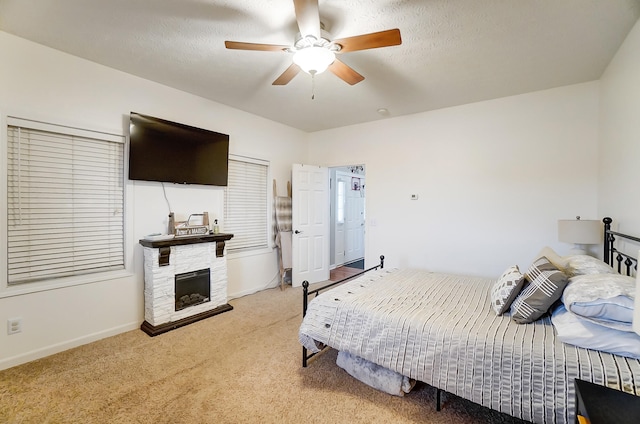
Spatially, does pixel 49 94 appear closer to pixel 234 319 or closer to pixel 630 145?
pixel 234 319

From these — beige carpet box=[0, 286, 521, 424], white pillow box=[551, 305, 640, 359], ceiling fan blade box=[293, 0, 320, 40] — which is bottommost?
beige carpet box=[0, 286, 521, 424]

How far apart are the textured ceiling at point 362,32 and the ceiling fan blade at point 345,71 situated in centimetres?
26

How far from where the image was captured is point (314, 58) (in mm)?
1975

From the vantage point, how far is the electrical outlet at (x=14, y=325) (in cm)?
228

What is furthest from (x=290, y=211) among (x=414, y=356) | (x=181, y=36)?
(x=414, y=356)

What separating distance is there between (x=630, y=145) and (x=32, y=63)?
16.3 ft

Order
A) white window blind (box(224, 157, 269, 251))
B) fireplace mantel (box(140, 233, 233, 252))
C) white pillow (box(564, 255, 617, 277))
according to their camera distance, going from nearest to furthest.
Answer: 1. white pillow (box(564, 255, 617, 277))
2. fireplace mantel (box(140, 233, 233, 252))
3. white window blind (box(224, 157, 269, 251))

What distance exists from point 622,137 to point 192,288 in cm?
441

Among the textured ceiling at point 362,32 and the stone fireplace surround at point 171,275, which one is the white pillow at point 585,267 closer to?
the textured ceiling at point 362,32

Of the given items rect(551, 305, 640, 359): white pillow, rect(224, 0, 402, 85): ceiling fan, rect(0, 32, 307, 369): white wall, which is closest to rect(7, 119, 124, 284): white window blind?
rect(0, 32, 307, 369): white wall

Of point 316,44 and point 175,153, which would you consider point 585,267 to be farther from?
point 175,153

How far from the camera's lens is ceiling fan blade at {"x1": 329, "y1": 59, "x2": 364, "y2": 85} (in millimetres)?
2201

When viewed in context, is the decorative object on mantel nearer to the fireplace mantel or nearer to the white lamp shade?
the fireplace mantel

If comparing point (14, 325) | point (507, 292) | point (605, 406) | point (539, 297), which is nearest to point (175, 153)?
point (14, 325)
